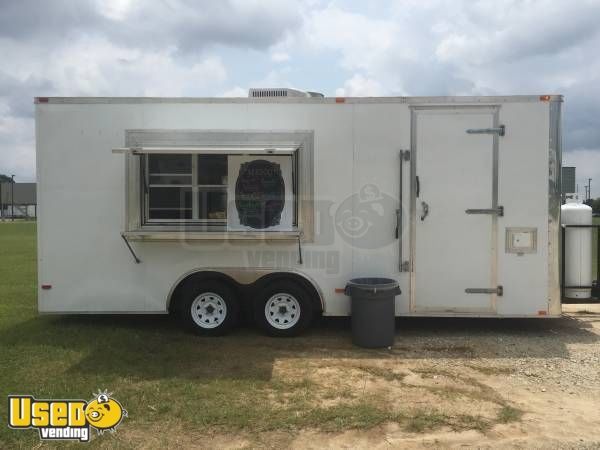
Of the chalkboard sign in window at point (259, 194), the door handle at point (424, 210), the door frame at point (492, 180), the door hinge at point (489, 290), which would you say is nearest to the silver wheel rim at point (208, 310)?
the chalkboard sign in window at point (259, 194)

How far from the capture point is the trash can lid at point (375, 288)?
574 cm

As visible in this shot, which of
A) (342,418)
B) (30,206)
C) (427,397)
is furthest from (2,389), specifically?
(30,206)

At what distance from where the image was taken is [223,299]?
6.19m

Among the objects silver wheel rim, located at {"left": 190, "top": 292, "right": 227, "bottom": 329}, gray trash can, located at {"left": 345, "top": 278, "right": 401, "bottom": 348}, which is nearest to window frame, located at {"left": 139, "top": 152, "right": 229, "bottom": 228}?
silver wheel rim, located at {"left": 190, "top": 292, "right": 227, "bottom": 329}

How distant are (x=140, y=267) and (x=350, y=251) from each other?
8.19 ft

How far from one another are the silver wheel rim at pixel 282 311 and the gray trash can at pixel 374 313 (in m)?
0.76

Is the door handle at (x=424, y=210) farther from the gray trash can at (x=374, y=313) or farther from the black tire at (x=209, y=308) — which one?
the black tire at (x=209, y=308)

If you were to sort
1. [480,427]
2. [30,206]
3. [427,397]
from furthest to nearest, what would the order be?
[30,206], [427,397], [480,427]

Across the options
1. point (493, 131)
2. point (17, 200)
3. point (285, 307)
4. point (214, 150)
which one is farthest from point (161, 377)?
point (17, 200)

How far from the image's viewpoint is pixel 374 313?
5758 mm

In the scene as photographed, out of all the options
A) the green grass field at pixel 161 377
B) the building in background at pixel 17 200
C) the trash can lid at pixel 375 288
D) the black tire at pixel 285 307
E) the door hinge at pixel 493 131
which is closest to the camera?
the green grass field at pixel 161 377

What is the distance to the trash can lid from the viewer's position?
5.74m

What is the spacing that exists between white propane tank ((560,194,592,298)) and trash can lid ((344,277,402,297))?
2.27m

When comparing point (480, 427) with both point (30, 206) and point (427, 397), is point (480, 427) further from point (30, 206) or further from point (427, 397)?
point (30, 206)
